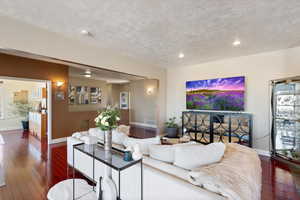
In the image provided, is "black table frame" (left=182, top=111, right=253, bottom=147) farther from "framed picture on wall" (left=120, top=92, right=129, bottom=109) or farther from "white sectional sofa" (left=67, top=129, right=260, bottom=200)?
"framed picture on wall" (left=120, top=92, right=129, bottom=109)

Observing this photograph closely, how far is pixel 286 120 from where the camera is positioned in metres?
3.23

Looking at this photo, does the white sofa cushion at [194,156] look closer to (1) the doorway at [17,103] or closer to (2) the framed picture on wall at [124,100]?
(1) the doorway at [17,103]

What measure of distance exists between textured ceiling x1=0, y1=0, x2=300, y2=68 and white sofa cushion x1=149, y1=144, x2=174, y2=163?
6.03 feet

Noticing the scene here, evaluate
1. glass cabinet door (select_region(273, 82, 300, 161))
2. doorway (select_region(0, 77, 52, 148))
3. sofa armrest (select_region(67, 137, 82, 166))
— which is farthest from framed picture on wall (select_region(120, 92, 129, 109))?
glass cabinet door (select_region(273, 82, 300, 161))

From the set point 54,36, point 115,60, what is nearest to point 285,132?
point 115,60

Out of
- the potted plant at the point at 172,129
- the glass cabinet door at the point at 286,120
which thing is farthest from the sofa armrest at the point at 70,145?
the glass cabinet door at the point at 286,120

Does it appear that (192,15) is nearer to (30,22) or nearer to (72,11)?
(72,11)

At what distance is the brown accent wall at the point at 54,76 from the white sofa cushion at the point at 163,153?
4.20m

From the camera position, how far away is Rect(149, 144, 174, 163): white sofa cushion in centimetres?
155

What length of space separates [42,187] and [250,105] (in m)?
4.85

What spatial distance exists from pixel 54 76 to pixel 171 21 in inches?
161

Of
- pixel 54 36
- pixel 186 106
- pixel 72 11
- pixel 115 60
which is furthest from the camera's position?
pixel 186 106

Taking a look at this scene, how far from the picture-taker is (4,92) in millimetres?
6496

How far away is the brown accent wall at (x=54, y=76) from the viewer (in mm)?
3661
